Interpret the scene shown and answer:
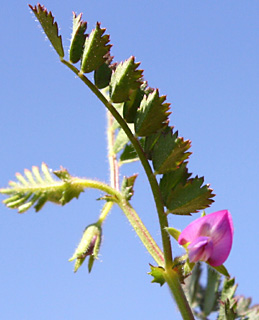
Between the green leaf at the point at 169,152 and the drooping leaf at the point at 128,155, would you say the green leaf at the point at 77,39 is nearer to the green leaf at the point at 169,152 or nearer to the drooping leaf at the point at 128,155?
the green leaf at the point at 169,152

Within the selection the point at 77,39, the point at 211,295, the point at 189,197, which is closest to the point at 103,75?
the point at 77,39

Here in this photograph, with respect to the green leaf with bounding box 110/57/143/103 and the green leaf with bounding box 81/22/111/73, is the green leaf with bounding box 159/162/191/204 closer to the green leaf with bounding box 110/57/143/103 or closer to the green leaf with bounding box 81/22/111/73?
the green leaf with bounding box 110/57/143/103

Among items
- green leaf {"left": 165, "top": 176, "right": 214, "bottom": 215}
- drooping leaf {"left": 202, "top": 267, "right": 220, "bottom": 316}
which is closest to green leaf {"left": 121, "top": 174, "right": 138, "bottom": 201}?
green leaf {"left": 165, "top": 176, "right": 214, "bottom": 215}

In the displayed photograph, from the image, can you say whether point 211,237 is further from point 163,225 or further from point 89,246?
point 89,246

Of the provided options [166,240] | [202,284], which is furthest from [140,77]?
[202,284]

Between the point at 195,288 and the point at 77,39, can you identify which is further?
the point at 195,288
